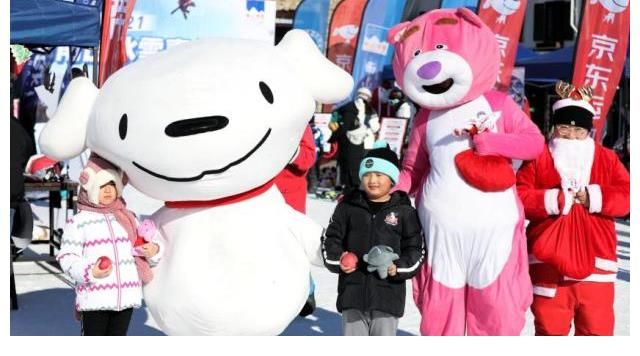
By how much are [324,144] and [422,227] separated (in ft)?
27.1

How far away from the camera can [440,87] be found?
12.7ft

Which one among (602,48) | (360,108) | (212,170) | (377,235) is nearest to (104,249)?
(212,170)

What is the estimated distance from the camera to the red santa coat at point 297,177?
16.4ft

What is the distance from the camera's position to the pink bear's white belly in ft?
12.6

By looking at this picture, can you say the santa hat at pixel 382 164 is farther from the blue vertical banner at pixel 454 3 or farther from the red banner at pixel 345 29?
the red banner at pixel 345 29

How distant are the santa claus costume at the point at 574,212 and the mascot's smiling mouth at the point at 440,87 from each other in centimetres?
59

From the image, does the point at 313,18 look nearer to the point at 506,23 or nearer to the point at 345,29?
the point at 345,29

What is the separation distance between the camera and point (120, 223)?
3.74 metres


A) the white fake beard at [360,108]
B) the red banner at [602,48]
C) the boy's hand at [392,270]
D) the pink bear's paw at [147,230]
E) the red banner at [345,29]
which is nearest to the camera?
the pink bear's paw at [147,230]

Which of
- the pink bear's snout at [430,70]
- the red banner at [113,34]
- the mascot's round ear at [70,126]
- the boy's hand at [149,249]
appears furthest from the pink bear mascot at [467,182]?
the red banner at [113,34]

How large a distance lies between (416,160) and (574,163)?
0.75m

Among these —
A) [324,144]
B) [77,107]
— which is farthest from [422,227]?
[324,144]

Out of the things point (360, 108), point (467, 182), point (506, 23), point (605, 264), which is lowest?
point (360, 108)
